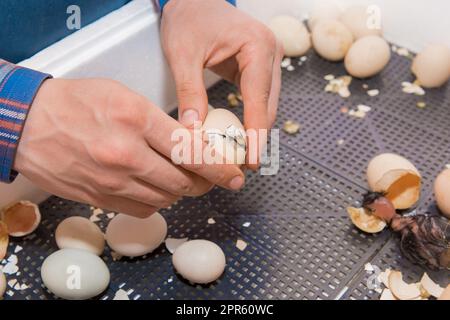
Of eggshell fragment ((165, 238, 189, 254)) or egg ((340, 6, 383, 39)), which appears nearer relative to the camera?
eggshell fragment ((165, 238, 189, 254))

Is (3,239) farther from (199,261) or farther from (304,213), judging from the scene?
(304,213)

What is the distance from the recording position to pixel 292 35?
4.24ft

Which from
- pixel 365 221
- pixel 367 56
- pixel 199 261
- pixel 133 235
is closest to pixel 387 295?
pixel 365 221

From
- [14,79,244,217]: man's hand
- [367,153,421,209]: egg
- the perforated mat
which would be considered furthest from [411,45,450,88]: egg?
[14,79,244,217]: man's hand

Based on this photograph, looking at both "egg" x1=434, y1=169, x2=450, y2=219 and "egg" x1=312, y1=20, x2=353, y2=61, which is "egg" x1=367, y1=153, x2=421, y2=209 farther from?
"egg" x1=312, y1=20, x2=353, y2=61

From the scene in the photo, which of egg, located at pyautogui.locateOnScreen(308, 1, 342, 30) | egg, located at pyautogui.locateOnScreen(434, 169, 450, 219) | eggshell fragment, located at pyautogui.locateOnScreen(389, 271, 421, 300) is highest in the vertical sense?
egg, located at pyautogui.locateOnScreen(308, 1, 342, 30)

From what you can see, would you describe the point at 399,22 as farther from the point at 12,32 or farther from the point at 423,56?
the point at 12,32

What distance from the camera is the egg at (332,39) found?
1.27 meters

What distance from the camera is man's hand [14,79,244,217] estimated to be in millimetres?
716

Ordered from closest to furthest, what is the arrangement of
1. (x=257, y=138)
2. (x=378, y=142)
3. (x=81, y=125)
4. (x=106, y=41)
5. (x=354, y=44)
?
(x=81, y=125) < (x=257, y=138) < (x=106, y=41) < (x=378, y=142) < (x=354, y=44)
